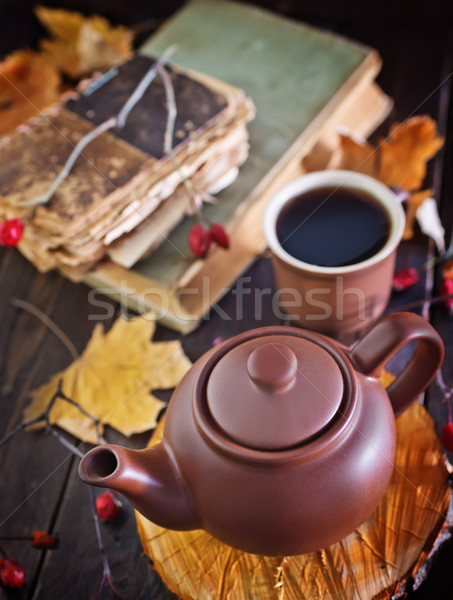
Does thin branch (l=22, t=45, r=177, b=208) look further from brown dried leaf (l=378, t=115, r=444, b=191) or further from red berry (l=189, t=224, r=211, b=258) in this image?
brown dried leaf (l=378, t=115, r=444, b=191)

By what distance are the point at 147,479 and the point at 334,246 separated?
0.44 m

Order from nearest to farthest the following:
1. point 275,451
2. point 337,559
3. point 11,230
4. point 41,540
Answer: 1. point 275,451
2. point 337,559
3. point 41,540
4. point 11,230

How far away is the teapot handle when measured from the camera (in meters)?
0.65

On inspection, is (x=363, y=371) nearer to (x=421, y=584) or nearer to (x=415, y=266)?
(x=421, y=584)

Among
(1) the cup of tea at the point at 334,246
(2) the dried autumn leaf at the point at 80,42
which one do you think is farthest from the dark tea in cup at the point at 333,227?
(2) the dried autumn leaf at the point at 80,42

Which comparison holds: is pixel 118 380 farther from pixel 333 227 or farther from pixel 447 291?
pixel 447 291

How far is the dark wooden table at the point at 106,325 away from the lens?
2.70ft

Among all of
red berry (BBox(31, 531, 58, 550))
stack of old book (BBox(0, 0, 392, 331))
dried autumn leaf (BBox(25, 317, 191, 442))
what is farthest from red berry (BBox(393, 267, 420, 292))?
red berry (BBox(31, 531, 58, 550))

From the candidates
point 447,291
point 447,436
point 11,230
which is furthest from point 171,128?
point 447,436

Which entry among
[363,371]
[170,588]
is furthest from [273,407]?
[170,588]

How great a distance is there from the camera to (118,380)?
974 mm

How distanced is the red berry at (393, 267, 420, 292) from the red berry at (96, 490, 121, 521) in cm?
55

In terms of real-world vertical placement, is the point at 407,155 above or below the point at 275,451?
below

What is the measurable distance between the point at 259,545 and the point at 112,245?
56cm
